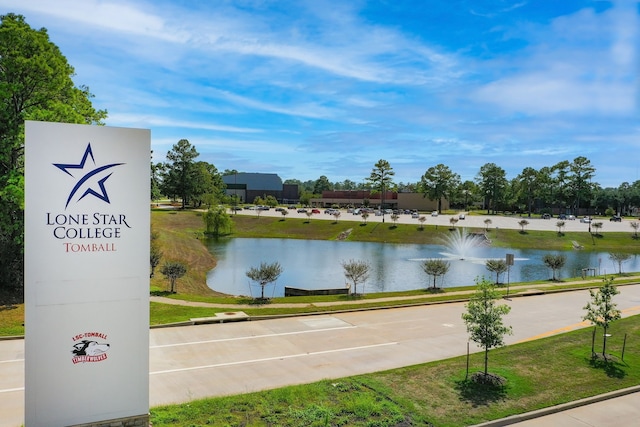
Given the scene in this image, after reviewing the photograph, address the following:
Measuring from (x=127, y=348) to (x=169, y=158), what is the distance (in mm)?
108330

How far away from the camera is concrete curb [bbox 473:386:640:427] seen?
37.8 feet

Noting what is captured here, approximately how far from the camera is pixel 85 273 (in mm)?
9195

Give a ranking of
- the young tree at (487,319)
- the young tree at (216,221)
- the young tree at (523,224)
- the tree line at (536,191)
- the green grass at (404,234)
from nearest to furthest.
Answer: the young tree at (487,319) < the green grass at (404,234) < the young tree at (523,224) < the young tree at (216,221) < the tree line at (536,191)

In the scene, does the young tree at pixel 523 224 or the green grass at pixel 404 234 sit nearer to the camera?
the green grass at pixel 404 234

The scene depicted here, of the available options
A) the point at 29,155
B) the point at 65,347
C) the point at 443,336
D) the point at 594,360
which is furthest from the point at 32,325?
the point at 594,360

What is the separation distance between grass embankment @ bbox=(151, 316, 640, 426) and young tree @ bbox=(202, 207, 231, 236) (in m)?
65.4

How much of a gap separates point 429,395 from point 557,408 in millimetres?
3482

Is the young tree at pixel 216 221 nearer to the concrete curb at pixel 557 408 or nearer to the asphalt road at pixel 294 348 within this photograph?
the asphalt road at pixel 294 348

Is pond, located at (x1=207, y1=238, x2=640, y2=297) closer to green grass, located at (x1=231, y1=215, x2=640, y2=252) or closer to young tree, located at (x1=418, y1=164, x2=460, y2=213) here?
green grass, located at (x1=231, y1=215, x2=640, y2=252)

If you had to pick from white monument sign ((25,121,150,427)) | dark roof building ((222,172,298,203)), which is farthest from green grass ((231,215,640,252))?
dark roof building ((222,172,298,203))

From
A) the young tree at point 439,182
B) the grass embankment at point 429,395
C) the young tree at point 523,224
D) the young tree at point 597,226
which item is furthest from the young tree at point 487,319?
the young tree at point 439,182

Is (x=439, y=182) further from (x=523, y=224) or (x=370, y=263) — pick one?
Answer: (x=370, y=263)

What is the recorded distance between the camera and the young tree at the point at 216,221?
77.4 meters

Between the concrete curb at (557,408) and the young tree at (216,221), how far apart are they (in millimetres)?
69244
